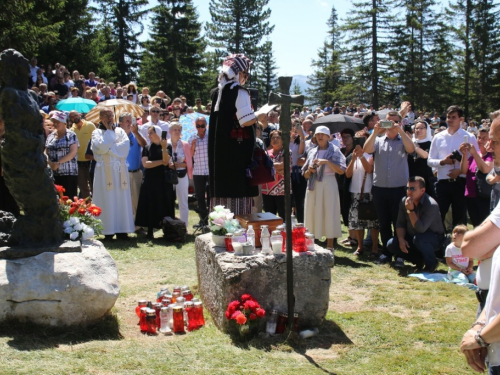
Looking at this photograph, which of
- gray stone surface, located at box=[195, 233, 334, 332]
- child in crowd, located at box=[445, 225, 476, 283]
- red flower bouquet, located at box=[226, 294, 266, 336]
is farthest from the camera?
child in crowd, located at box=[445, 225, 476, 283]

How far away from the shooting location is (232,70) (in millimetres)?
5938

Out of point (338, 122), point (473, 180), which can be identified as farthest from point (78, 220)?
point (338, 122)

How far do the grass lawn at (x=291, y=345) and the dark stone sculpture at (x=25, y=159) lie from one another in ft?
3.23

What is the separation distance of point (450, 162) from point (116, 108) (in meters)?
8.38

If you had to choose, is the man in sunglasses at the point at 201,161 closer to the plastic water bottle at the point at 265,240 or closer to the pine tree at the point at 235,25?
the plastic water bottle at the point at 265,240

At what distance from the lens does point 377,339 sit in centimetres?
505

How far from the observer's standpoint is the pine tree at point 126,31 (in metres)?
45.5

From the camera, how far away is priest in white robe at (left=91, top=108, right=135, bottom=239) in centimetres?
916

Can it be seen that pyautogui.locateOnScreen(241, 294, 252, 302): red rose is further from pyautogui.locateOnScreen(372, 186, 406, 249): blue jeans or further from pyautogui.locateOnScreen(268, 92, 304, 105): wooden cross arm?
pyautogui.locateOnScreen(372, 186, 406, 249): blue jeans

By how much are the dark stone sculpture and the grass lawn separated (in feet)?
3.23

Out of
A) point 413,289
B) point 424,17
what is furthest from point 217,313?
point 424,17

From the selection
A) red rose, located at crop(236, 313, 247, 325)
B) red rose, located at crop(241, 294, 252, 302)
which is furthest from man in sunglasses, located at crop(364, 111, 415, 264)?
red rose, located at crop(236, 313, 247, 325)

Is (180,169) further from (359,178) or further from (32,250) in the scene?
(32,250)

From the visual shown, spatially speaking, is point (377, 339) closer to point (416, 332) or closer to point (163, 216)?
point (416, 332)
